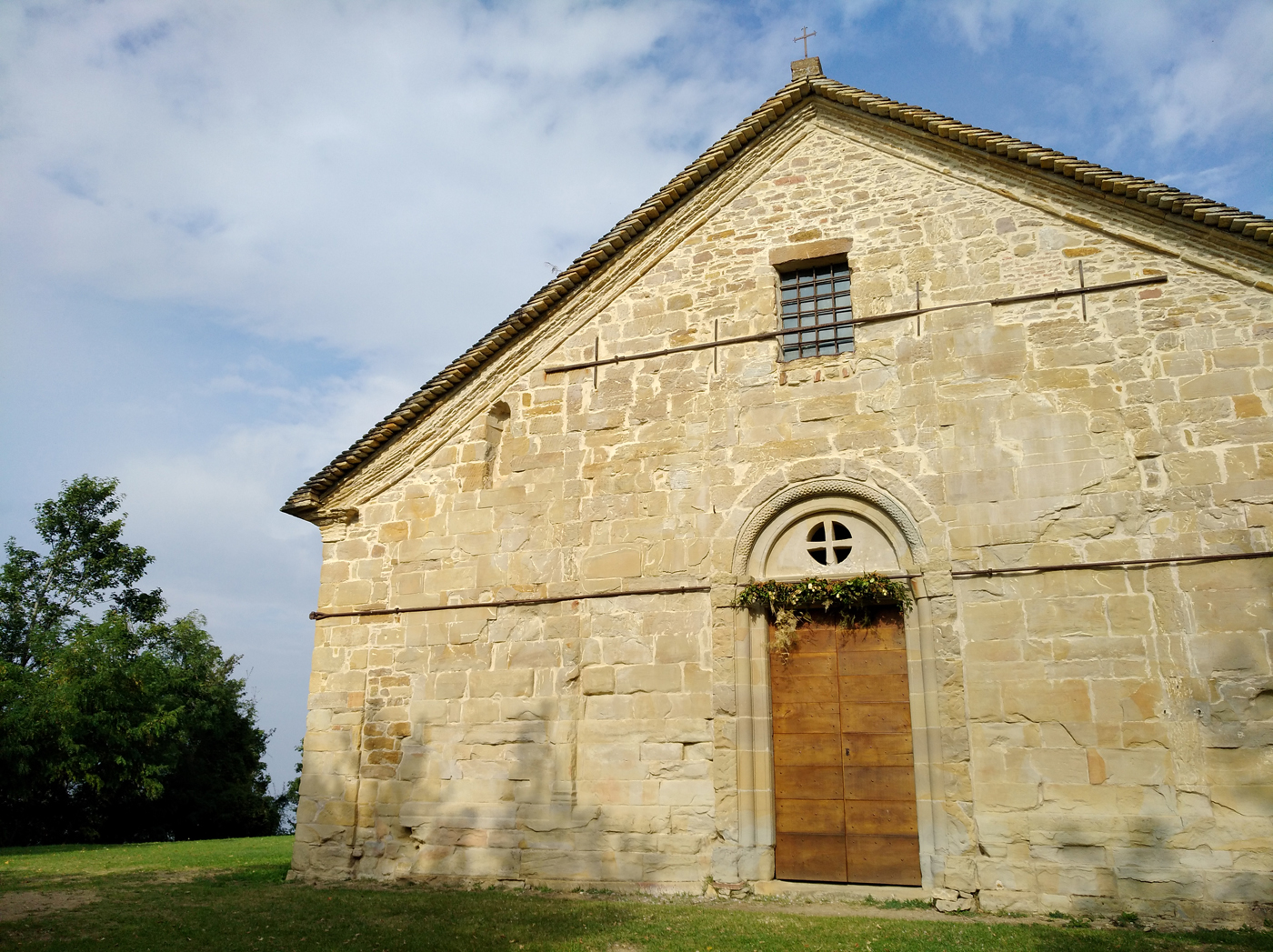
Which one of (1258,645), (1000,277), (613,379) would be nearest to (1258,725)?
(1258,645)

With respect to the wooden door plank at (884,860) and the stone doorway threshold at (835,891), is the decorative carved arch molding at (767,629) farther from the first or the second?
the wooden door plank at (884,860)

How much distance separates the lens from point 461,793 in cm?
1073

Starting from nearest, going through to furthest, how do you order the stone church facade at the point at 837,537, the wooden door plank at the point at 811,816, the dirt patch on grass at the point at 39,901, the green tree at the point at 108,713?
the stone church facade at the point at 837,537 < the dirt patch on grass at the point at 39,901 < the wooden door plank at the point at 811,816 < the green tree at the point at 108,713

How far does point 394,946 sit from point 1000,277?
903 centimetres

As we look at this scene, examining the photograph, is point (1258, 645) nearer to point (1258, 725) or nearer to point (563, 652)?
point (1258, 725)

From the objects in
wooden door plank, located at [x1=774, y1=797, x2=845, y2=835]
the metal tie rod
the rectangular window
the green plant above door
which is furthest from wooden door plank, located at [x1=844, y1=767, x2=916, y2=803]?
the metal tie rod

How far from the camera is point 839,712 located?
9.69 meters

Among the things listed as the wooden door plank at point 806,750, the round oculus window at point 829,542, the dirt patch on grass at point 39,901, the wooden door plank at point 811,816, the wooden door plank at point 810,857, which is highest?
the round oculus window at point 829,542

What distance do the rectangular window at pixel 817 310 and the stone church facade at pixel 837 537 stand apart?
0.20 ft

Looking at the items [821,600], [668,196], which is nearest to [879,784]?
[821,600]

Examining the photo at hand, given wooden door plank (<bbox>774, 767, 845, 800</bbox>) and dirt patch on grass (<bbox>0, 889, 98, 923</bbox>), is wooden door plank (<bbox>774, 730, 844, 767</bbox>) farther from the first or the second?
dirt patch on grass (<bbox>0, 889, 98, 923</bbox>)

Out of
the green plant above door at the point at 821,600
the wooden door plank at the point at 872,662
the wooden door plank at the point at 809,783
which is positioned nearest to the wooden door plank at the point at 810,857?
the wooden door plank at the point at 809,783

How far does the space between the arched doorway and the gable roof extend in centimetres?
419

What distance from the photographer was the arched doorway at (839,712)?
924cm
